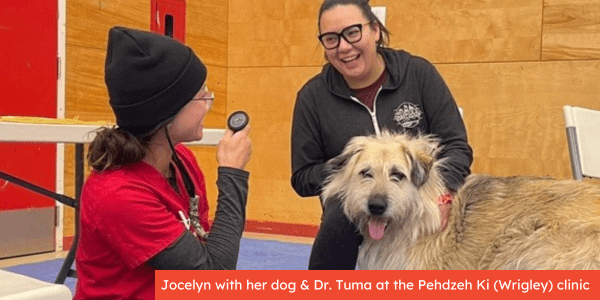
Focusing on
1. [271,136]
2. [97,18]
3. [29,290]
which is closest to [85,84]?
[97,18]

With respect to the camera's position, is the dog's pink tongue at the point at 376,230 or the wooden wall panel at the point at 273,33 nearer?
the dog's pink tongue at the point at 376,230

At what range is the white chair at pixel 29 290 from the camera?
1.10 metres

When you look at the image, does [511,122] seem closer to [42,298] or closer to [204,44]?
[204,44]

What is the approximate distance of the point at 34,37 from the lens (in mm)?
4008

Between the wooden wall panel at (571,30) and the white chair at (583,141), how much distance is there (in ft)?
4.92

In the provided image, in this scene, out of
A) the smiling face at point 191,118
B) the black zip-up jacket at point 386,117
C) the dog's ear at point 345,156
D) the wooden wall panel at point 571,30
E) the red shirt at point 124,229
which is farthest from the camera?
the wooden wall panel at point 571,30

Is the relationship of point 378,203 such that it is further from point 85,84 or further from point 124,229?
point 85,84

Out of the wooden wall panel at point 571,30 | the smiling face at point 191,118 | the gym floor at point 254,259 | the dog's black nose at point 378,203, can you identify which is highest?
the wooden wall panel at point 571,30

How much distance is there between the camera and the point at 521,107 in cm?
428

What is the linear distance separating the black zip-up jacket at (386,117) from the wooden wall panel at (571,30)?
2106mm

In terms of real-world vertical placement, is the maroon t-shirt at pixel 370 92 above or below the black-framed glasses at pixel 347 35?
below

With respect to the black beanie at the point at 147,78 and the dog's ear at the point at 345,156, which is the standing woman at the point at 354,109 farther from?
the black beanie at the point at 147,78

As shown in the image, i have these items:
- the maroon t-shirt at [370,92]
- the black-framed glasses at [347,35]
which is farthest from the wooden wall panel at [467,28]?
the black-framed glasses at [347,35]

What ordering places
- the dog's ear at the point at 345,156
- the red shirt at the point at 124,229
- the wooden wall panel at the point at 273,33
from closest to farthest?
the red shirt at the point at 124,229
the dog's ear at the point at 345,156
the wooden wall panel at the point at 273,33
